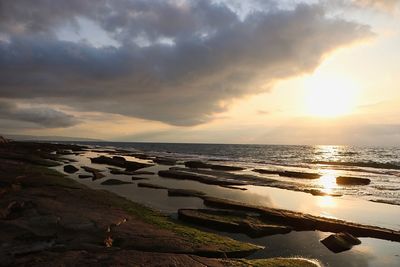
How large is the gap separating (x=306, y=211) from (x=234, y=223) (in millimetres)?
8336

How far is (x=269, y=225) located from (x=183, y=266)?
28.4 feet

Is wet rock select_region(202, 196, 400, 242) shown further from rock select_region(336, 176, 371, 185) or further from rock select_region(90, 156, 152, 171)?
rock select_region(90, 156, 152, 171)

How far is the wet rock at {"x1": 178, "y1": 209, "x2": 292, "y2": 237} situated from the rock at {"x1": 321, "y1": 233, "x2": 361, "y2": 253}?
2.69 m

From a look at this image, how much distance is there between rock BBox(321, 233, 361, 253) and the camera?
15250mm

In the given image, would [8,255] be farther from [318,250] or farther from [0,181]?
[0,181]

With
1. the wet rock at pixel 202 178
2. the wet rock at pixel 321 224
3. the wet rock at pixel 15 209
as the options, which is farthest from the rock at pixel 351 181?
the wet rock at pixel 15 209

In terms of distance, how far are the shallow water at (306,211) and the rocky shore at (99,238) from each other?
1723 mm

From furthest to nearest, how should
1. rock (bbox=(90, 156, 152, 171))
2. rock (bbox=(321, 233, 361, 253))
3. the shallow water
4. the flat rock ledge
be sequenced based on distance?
rock (bbox=(90, 156, 152, 171)) < the flat rock ledge < rock (bbox=(321, 233, 361, 253)) < the shallow water

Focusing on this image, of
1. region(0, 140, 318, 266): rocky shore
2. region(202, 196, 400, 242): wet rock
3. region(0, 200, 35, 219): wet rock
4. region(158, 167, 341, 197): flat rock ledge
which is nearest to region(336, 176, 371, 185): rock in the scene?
region(158, 167, 341, 197): flat rock ledge

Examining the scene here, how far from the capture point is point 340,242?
15547mm

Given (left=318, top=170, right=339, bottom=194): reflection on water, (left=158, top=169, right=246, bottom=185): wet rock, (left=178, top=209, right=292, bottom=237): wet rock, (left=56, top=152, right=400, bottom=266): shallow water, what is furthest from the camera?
(left=158, top=169, right=246, bottom=185): wet rock

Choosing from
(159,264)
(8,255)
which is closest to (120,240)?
(159,264)

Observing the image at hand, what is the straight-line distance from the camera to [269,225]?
1839 cm

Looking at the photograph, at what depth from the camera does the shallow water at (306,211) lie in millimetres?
14438
